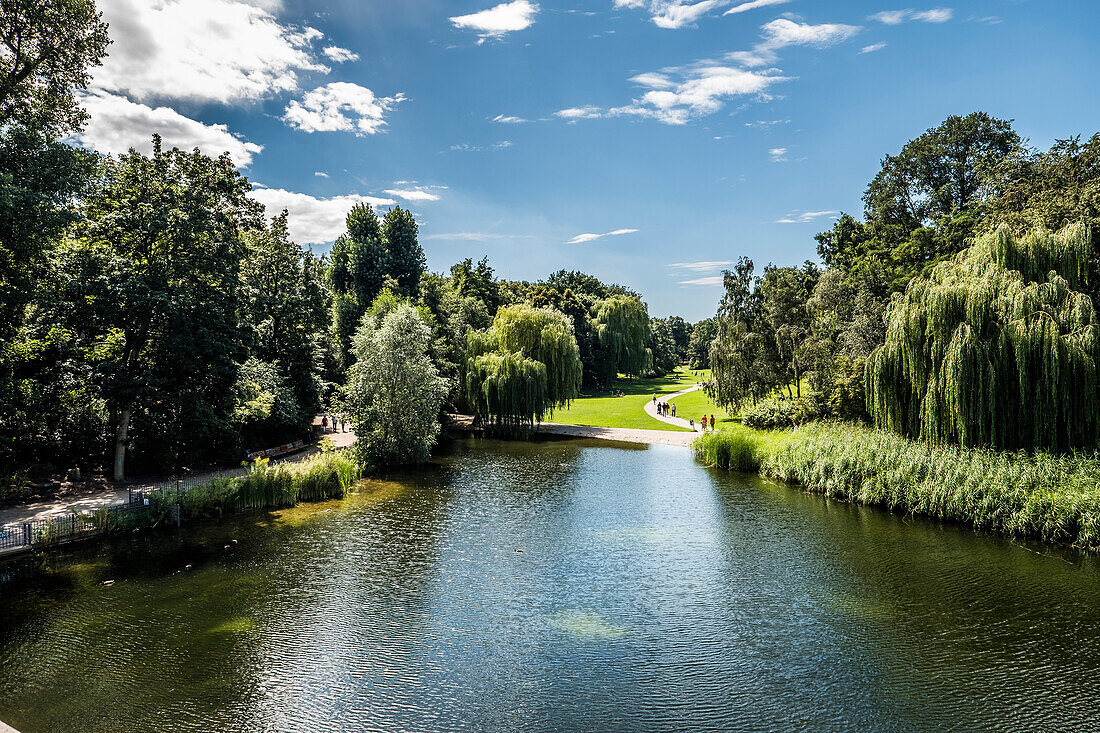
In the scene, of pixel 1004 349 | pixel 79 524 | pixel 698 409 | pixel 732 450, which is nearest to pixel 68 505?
pixel 79 524

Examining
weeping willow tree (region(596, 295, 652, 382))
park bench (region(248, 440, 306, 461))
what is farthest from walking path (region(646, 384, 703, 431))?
park bench (region(248, 440, 306, 461))

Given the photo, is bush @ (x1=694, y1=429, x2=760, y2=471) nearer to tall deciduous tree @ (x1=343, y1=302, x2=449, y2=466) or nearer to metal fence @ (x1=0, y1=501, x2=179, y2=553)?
tall deciduous tree @ (x1=343, y1=302, x2=449, y2=466)

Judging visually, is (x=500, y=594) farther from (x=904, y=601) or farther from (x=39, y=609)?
(x=39, y=609)

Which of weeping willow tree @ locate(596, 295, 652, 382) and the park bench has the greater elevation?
weeping willow tree @ locate(596, 295, 652, 382)

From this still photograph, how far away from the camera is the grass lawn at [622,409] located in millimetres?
43656

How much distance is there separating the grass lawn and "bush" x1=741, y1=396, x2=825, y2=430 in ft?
18.7

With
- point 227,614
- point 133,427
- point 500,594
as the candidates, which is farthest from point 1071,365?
point 133,427

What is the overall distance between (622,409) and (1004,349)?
34065mm

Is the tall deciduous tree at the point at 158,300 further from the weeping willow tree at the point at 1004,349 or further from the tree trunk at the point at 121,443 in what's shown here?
the weeping willow tree at the point at 1004,349

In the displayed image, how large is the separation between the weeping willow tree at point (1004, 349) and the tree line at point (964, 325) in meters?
0.04

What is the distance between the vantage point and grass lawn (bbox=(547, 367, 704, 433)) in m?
43.7

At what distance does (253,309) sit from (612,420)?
1050 inches

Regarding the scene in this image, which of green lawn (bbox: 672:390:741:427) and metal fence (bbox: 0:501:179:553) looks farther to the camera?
green lawn (bbox: 672:390:741:427)

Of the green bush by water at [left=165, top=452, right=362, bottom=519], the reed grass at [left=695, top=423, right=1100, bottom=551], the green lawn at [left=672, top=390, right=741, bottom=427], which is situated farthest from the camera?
the green lawn at [left=672, top=390, right=741, bottom=427]
